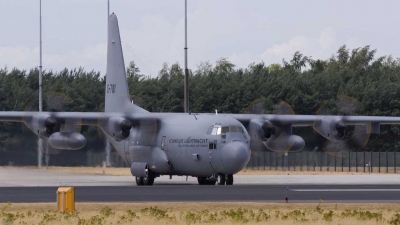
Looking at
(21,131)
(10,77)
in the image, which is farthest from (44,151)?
(10,77)

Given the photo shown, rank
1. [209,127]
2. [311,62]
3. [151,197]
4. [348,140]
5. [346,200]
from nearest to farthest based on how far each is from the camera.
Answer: [346,200]
[151,197]
[209,127]
[348,140]
[311,62]

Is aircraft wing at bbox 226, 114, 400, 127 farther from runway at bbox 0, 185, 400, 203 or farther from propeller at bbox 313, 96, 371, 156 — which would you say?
propeller at bbox 313, 96, 371, 156

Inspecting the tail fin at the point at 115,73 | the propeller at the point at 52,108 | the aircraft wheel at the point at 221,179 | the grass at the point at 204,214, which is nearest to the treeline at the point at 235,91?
the propeller at the point at 52,108

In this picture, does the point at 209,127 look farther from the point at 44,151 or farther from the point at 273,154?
the point at 273,154

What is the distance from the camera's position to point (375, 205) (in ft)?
86.3

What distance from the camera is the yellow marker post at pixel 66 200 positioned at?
24.0m

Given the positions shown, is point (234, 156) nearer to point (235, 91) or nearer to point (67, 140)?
point (67, 140)

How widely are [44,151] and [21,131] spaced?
203 centimetres

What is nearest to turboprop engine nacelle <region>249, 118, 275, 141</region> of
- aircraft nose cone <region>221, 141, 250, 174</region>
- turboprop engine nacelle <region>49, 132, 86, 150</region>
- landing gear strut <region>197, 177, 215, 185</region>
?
landing gear strut <region>197, 177, 215, 185</region>

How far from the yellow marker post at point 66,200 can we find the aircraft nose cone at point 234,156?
14.0 m

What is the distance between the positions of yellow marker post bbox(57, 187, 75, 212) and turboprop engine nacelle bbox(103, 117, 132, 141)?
52.6 ft

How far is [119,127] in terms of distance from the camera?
40.3 meters

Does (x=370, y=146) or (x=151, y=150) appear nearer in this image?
(x=151, y=150)

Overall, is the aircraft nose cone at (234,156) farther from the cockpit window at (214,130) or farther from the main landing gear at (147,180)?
the main landing gear at (147,180)
